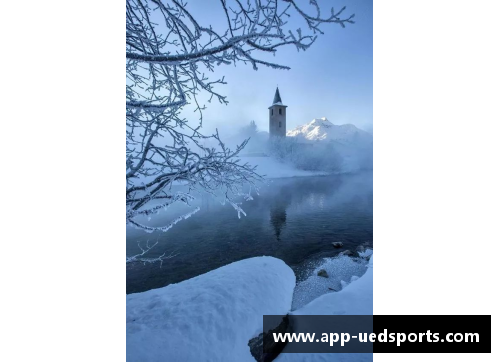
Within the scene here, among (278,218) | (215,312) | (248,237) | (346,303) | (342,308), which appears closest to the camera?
(215,312)

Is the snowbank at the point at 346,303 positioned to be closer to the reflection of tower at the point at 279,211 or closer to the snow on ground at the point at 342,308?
the snow on ground at the point at 342,308

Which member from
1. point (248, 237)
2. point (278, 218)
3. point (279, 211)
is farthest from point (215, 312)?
point (279, 211)

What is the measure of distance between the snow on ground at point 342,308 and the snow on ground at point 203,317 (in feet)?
1.64

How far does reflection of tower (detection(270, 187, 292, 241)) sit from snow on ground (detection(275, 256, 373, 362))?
3.56 m

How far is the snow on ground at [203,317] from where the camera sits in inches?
72.6

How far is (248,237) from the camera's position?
7.57m

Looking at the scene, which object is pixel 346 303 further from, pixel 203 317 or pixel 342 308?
pixel 203 317

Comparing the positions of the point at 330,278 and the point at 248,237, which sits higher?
the point at 248,237

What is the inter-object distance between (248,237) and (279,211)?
11.7 ft

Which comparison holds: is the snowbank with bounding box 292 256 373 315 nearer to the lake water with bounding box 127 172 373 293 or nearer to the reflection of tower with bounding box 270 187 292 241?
the lake water with bounding box 127 172 373 293

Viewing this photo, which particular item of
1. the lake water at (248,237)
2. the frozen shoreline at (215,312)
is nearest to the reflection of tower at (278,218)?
the lake water at (248,237)
